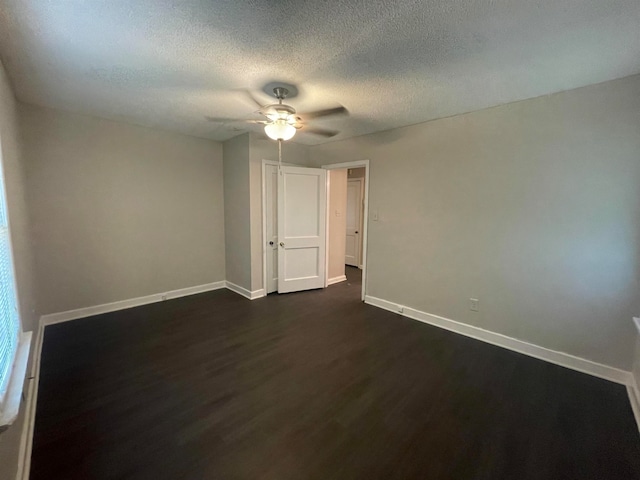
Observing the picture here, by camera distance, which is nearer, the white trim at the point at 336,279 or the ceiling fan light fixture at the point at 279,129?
the ceiling fan light fixture at the point at 279,129

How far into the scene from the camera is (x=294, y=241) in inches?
175

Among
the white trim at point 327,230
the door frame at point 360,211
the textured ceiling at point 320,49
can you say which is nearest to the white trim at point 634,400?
the textured ceiling at point 320,49

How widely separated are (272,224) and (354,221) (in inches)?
113

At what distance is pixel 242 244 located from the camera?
436 centimetres

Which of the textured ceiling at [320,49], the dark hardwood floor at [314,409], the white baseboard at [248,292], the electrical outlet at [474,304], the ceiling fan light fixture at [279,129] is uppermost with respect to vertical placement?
the textured ceiling at [320,49]

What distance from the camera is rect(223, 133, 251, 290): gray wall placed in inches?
163

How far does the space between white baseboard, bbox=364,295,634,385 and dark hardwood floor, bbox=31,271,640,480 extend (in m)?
0.10

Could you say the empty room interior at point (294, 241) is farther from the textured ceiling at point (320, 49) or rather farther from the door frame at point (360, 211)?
the door frame at point (360, 211)

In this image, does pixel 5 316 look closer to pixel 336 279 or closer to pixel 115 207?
pixel 115 207

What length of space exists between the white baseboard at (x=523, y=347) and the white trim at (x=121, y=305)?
3.03 meters

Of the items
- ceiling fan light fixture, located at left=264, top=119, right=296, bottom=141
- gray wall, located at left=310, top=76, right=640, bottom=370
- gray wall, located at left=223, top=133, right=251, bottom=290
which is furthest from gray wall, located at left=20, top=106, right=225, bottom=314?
gray wall, located at left=310, top=76, right=640, bottom=370

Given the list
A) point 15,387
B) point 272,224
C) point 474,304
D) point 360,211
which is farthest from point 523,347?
point 360,211

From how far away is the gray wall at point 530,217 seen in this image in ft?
7.34

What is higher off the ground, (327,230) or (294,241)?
(327,230)
